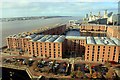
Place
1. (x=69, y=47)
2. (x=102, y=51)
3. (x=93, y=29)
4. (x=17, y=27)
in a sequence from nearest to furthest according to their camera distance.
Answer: (x=102, y=51)
(x=69, y=47)
(x=93, y=29)
(x=17, y=27)

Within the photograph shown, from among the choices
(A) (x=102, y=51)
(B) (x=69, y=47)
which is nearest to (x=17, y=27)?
(B) (x=69, y=47)

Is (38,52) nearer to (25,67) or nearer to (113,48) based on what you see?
(25,67)

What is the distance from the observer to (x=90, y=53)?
65.9 feet

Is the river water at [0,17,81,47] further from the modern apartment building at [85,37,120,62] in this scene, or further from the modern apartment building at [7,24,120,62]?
the modern apartment building at [85,37,120,62]

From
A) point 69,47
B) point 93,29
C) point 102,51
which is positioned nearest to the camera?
point 102,51

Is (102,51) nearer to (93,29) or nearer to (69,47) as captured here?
(69,47)

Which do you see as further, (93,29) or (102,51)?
(93,29)

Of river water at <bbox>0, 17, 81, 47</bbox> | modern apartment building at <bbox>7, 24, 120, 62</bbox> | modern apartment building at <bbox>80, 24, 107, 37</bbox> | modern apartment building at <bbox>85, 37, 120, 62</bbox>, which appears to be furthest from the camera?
modern apartment building at <bbox>80, 24, 107, 37</bbox>

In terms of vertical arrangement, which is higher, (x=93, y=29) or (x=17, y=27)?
(x=17, y=27)

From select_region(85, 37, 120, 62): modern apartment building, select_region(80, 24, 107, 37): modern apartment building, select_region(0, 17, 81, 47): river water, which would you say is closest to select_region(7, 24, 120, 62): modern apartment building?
select_region(85, 37, 120, 62): modern apartment building

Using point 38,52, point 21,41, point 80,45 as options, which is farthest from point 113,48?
point 21,41

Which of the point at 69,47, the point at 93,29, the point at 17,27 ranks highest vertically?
the point at 17,27

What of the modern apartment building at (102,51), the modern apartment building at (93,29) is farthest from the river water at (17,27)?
the modern apartment building at (93,29)

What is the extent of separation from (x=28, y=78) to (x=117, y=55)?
36.0 ft
